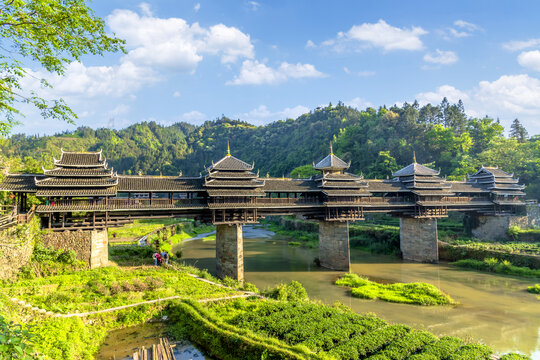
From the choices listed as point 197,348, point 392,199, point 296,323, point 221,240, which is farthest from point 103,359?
point 392,199

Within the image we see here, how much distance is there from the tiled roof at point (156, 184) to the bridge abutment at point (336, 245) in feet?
44.7

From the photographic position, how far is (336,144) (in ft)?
283

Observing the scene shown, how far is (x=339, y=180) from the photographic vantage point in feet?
101

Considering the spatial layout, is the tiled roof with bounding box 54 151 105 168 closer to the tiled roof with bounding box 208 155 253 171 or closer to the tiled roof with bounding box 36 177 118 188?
the tiled roof with bounding box 36 177 118 188

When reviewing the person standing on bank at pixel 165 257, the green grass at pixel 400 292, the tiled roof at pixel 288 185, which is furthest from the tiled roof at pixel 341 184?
the person standing on bank at pixel 165 257

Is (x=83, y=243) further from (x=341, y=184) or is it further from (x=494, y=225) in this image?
(x=494, y=225)

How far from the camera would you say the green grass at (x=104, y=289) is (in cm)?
1562

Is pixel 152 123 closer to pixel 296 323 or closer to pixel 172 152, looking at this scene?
pixel 172 152

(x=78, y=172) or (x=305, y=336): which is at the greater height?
(x=78, y=172)

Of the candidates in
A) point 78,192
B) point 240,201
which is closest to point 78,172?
point 78,192

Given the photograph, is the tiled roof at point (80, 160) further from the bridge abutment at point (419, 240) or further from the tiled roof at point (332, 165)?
the bridge abutment at point (419, 240)

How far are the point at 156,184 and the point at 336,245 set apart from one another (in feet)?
59.6

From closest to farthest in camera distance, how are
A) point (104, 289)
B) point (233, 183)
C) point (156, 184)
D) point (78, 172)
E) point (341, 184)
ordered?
1. point (104, 289)
2. point (78, 172)
3. point (156, 184)
4. point (233, 183)
5. point (341, 184)

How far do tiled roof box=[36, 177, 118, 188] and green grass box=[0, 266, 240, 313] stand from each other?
6019mm
